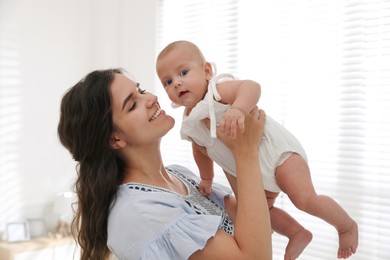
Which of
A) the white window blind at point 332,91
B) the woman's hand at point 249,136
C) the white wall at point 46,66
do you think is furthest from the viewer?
the white wall at point 46,66

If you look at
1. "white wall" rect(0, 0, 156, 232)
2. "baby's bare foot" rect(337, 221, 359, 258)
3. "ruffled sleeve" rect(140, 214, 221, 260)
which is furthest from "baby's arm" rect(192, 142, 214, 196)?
"white wall" rect(0, 0, 156, 232)

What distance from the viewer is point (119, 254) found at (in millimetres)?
1213

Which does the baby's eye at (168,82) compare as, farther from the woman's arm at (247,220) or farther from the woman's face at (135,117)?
the woman's arm at (247,220)

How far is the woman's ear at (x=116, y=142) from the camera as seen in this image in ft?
4.43

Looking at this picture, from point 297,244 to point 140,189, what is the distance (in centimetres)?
62

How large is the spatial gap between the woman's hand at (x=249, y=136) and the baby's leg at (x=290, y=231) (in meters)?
0.31

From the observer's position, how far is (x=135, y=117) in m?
1.31

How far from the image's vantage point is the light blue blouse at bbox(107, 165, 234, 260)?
116 cm

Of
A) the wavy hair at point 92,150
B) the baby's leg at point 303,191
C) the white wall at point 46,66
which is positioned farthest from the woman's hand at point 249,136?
the white wall at point 46,66

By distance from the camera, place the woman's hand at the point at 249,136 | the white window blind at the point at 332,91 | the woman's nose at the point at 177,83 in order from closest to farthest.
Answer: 1. the woman's hand at the point at 249,136
2. the woman's nose at the point at 177,83
3. the white window blind at the point at 332,91

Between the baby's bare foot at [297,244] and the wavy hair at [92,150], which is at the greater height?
the wavy hair at [92,150]

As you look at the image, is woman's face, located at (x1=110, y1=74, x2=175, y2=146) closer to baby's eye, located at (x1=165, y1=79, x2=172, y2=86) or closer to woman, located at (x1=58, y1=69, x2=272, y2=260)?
woman, located at (x1=58, y1=69, x2=272, y2=260)

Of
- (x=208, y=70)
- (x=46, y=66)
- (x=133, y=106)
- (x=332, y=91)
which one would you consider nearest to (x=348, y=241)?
(x=208, y=70)

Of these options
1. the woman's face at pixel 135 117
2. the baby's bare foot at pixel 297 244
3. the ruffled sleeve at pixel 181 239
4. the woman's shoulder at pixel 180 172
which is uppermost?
the woman's face at pixel 135 117
